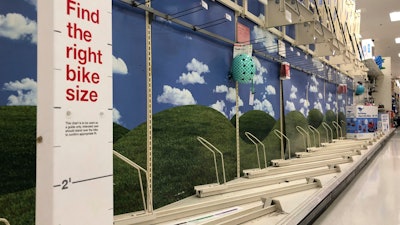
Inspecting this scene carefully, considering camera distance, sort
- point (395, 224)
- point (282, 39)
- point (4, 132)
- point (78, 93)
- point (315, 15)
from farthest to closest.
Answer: point (282, 39) → point (315, 15) → point (395, 224) → point (4, 132) → point (78, 93)

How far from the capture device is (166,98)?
2.37 metres

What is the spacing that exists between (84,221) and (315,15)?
12.8 feet

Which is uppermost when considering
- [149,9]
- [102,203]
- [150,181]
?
[149,9]

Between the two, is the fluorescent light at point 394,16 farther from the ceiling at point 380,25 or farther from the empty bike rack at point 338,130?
the empty bike rack at point 338,130

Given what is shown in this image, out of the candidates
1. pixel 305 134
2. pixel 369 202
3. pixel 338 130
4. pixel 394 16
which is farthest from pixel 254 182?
pixel 394 16

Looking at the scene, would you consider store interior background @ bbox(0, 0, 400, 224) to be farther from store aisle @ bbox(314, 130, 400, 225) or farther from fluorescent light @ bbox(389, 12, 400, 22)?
fluorescent light @ bbox(389, 12, 400, 22)

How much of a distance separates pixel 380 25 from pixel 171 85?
10.7 m

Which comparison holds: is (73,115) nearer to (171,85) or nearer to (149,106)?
(149,106)

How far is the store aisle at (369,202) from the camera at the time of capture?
2.95 meters

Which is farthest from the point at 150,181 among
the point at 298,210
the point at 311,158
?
the point at 311,158

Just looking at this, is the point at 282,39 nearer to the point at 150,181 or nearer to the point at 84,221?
the point at 150,181

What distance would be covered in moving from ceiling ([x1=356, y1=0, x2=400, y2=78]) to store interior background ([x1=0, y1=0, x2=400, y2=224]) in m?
6.18

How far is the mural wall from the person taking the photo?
1.53 metres

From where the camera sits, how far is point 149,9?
2.21 metres
